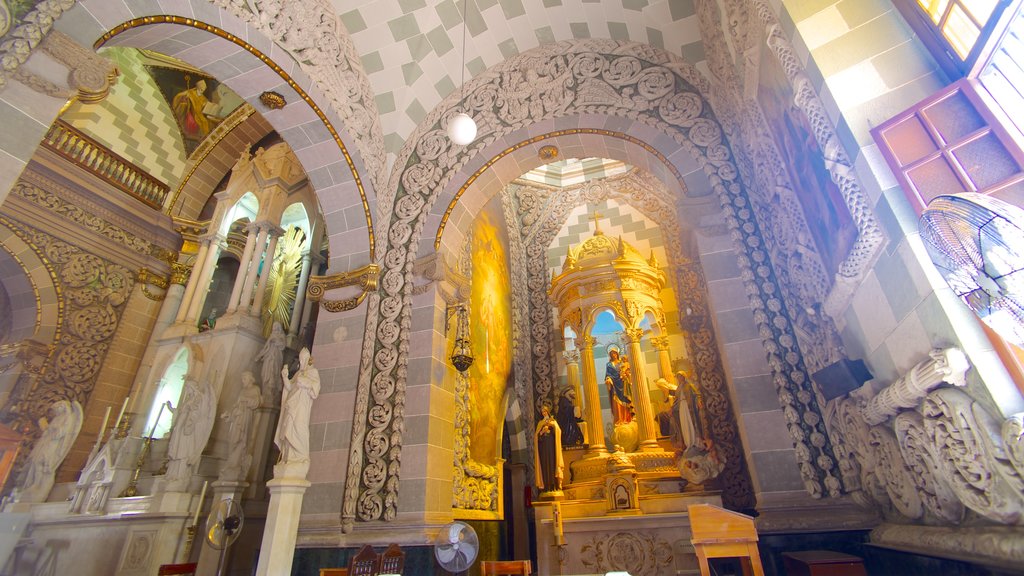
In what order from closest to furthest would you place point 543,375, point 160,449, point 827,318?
point 827,318 → point 160,449 → point 543,375

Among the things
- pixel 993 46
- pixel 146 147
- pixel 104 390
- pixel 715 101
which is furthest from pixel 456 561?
pixel 146 147

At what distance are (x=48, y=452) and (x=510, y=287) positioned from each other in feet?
25.5

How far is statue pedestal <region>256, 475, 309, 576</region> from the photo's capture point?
4113mm

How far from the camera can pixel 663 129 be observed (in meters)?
5.85

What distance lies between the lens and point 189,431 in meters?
6.23

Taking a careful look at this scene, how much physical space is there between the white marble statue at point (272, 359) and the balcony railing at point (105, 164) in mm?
4558

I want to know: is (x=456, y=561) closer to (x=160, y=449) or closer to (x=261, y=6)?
(x=160, y=449)

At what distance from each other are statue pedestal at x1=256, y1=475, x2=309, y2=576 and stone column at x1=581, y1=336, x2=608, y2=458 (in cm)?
536

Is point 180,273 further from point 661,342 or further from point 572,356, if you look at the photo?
point 661,342

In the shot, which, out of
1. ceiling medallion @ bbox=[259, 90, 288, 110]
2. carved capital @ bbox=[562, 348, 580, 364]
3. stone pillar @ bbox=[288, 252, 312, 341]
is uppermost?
ceiling medallion @ bbox=[259, 90, 288, 110]

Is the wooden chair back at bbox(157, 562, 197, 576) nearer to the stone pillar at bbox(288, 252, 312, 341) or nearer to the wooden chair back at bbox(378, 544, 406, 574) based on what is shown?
the wooden chair back at bbox(378, 544, 406, 574)

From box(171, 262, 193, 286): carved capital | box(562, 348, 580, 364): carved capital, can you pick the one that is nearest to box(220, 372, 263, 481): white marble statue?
box(171, 262, 193, 286): carved capital

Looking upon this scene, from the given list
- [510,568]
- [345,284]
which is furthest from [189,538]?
[510,568]

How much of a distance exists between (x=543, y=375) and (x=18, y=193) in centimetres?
947
